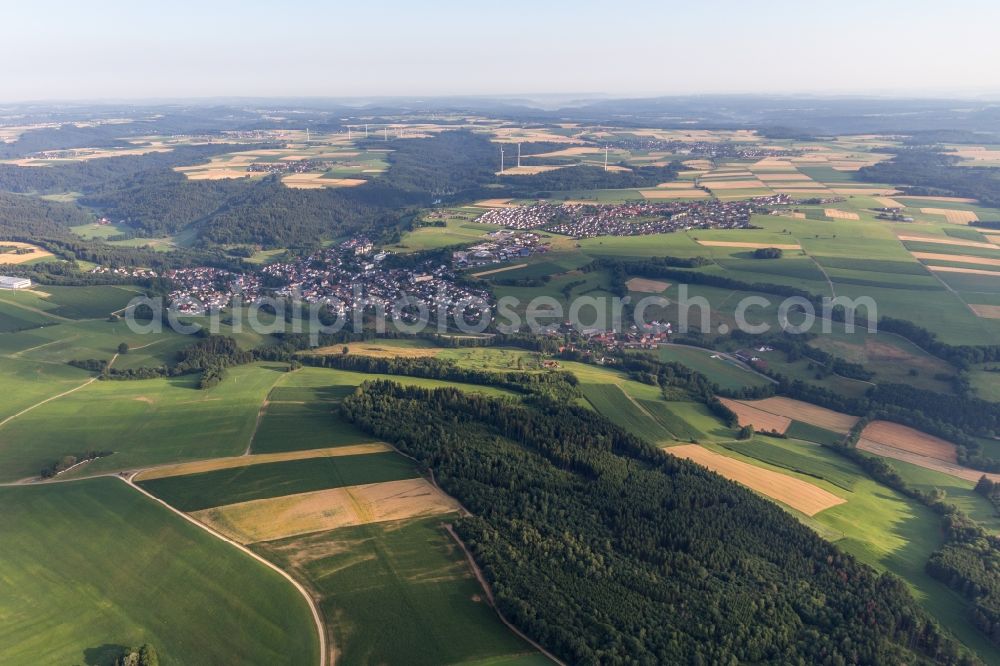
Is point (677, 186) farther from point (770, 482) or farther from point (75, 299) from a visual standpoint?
point (75, 299)

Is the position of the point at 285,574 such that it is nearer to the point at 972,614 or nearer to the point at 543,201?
the point at 972,614

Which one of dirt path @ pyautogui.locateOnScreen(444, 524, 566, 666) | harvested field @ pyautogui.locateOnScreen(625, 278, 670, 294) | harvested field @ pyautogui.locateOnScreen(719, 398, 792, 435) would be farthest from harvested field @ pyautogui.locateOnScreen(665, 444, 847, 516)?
harvested field @ pyautogui.locateOnScreen(625, 278, 670, 294)

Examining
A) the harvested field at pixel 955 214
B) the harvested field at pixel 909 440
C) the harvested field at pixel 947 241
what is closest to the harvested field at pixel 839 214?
the harvested field at pixel 947 241

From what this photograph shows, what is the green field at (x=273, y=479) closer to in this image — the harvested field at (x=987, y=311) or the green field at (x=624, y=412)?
the green field at (x=624, y=412)

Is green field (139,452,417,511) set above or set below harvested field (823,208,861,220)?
below

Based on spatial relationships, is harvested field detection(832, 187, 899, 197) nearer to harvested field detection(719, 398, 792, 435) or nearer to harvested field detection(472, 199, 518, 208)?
harvested field detection(472, 199, 518, 208)

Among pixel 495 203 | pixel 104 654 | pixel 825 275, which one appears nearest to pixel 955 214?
pixel 825 275
